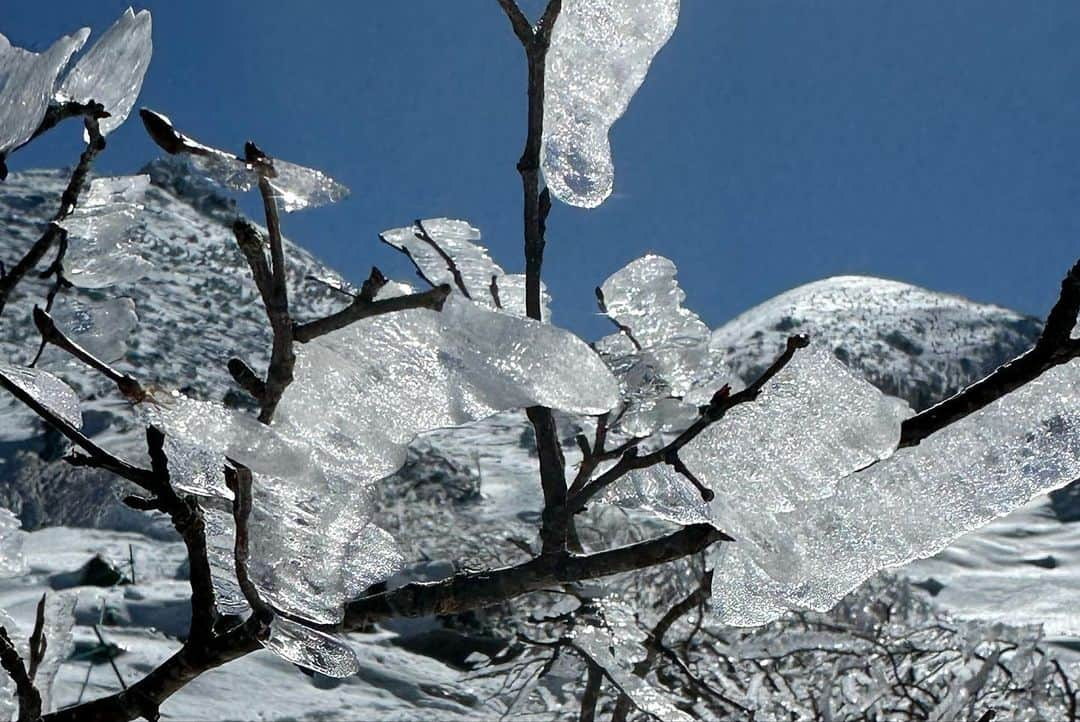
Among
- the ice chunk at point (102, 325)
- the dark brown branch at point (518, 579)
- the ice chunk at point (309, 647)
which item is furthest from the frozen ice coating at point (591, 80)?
the ice chunk at point (102, 325)

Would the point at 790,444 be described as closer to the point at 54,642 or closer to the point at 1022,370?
the point at 1022,370

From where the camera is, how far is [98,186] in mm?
993

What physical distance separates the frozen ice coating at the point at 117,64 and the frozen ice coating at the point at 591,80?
34cm

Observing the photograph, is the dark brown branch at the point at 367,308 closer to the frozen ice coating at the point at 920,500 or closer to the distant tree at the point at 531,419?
the distant tree at the point at 531,419

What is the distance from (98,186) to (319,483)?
1.92 ft

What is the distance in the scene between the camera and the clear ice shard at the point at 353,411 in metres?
0.49

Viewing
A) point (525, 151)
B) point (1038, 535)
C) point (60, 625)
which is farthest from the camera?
point (1038, 535)

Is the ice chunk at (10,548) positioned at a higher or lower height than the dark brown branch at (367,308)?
lower

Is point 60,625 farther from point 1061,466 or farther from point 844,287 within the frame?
point 844,287

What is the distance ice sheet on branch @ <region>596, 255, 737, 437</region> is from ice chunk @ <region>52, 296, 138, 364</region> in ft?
1.63

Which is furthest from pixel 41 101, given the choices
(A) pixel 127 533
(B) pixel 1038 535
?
(B) pixel 1038 535

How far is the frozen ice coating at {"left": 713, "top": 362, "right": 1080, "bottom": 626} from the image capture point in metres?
0.62

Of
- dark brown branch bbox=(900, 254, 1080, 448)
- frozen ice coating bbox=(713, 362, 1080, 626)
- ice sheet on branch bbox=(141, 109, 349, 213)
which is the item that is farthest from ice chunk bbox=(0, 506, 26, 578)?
dark brown branch bbox=(900, 254, 1080, 448)

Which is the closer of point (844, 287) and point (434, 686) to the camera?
point (434, 686)
